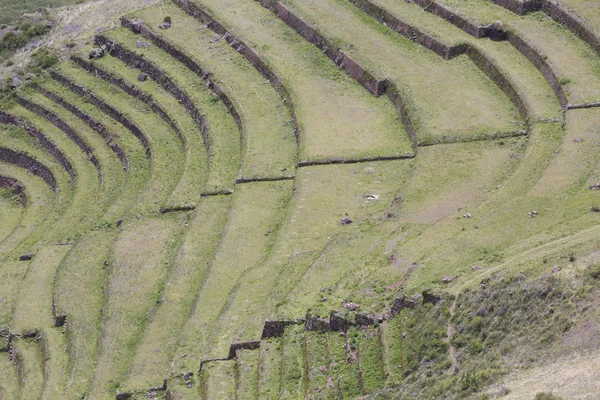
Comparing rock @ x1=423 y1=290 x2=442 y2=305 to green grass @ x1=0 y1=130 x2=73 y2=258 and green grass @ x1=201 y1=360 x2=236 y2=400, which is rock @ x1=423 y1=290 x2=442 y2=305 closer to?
green grass @ x1=201 y1=360 x2=236 y2=400

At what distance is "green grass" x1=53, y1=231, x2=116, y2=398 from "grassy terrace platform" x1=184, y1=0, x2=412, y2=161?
847cm

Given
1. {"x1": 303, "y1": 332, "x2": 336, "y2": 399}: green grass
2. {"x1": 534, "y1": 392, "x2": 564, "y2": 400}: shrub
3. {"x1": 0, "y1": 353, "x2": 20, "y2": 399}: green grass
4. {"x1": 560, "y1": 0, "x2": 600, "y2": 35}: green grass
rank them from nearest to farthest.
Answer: {"x1": 534, "y1": 392, "x2": 564, "y2": 400}: shrub < {"x1": 303, "y1": 332, "x2": 336, "y2": 399}: green grass < {"x1": 0, "y1": 353, "x2": 20, "y2": 399}: green grass < {"x1": 560, "y1": 0, "x2": 600, "y2": 35}: green grass

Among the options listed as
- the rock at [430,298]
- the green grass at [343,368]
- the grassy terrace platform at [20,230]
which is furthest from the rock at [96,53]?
the rock at [430,298]

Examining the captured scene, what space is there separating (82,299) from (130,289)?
2.16 meters

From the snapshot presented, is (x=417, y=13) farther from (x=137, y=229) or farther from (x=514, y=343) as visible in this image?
(x=514, y=343)

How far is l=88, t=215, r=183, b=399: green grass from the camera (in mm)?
31703

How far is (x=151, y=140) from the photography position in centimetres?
4581

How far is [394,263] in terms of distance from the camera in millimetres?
29250

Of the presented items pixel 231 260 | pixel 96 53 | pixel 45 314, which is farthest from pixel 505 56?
pixel 96 53

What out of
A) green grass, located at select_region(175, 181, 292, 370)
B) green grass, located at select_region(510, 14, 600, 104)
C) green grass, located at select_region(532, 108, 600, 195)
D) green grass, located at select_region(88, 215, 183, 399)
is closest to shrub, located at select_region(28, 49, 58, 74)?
green grass, located at select_region(88, 215, 183, 399)

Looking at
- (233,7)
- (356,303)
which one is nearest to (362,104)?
(233,7)

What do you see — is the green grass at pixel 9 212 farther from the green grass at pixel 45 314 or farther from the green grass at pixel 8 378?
the green grass at pixel 8 378

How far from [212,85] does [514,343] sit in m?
27.2

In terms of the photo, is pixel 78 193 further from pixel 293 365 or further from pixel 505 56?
pixel 293 365
